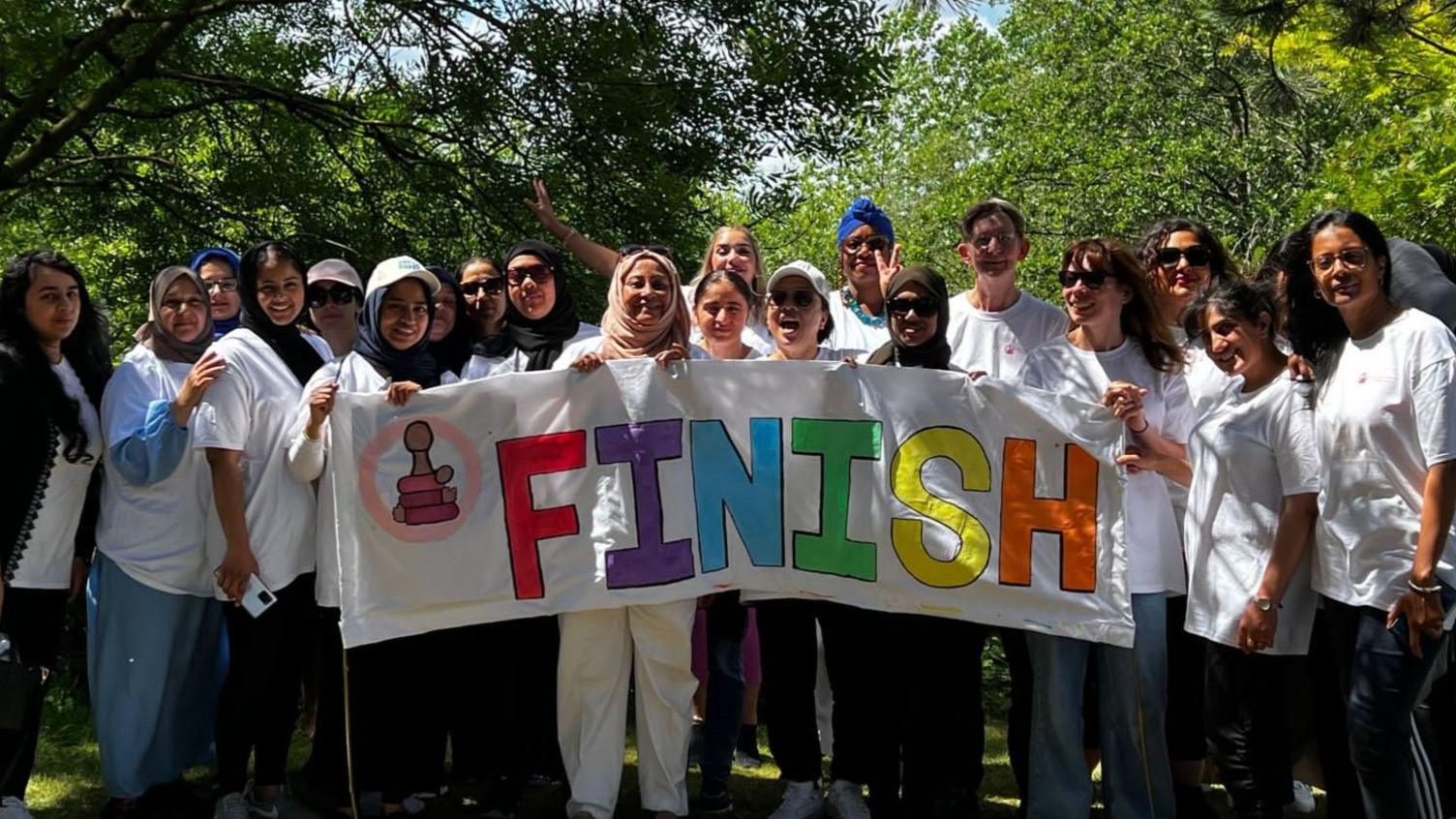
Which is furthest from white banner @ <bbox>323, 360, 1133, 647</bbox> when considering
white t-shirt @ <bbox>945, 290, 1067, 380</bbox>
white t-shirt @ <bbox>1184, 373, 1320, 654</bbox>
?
white t-shirt @ <bbox>945, 290, 1067, 380</bbox>

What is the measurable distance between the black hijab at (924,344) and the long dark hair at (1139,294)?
0.47 m

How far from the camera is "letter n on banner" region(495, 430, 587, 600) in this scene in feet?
16.9

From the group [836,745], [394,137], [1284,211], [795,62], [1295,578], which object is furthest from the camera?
Result: [1284,211]

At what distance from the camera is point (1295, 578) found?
16.0 ft

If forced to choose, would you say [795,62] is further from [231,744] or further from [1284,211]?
[1284,211]

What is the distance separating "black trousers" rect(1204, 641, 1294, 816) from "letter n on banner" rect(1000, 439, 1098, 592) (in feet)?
2.00

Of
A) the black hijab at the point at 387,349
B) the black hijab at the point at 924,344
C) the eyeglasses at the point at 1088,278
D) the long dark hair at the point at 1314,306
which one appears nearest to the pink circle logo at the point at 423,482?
the black hijab at the point at 387,349

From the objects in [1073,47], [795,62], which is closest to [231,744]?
[795,62]

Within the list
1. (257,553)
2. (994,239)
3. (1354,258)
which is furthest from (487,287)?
(1354,258)

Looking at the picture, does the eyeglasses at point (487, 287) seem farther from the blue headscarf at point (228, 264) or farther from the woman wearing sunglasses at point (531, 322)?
the blue headscarf at point (228, 264)

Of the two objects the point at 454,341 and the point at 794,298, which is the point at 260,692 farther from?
the point at 794,298

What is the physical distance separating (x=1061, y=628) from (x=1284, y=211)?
20897mm

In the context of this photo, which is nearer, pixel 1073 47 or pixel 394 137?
pixel 394 137

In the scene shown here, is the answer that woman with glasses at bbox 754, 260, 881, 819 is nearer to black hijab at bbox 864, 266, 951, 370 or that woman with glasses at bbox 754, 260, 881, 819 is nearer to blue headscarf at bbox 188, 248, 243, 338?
black hijab at bbox 864, 266, 951, 370
